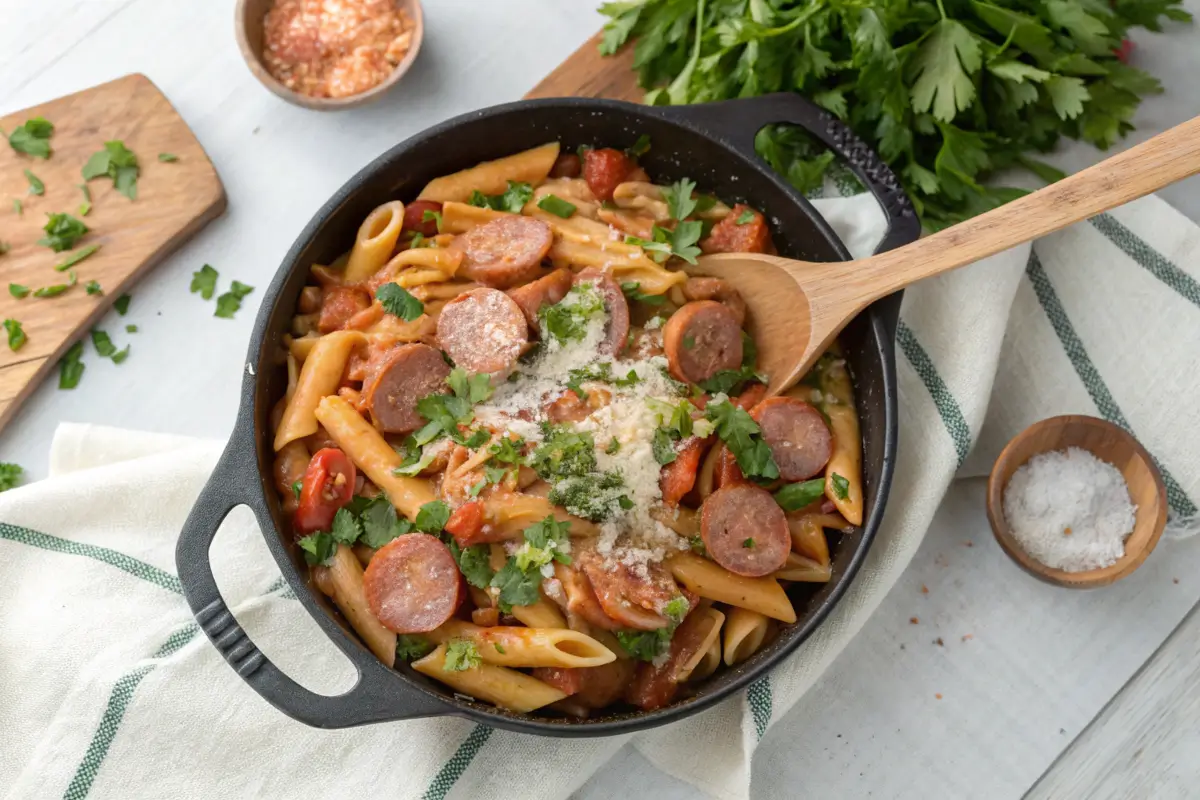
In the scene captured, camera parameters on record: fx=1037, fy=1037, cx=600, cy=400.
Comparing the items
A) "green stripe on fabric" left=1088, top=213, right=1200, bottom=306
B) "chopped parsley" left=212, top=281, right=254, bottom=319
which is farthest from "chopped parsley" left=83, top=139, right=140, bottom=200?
"green stripe on fabric" left=1088, top=213, right=1200, bottom=306

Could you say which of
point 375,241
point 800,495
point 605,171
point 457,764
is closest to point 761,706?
point 800,495

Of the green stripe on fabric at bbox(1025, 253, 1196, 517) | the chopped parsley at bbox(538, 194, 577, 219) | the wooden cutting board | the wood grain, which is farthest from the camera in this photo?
the wood grain

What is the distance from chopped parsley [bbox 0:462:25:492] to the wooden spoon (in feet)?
8.30

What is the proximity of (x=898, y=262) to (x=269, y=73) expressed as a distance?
2385mm

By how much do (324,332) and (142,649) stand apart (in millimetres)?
1234

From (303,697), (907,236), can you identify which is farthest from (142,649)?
(907,236)

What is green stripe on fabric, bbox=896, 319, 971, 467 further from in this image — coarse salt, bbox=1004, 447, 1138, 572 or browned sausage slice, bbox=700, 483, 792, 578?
browned sausage slice, bbox=700, 483, 792, 578

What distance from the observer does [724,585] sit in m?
3.10

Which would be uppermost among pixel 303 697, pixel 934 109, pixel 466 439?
pixel 934 109

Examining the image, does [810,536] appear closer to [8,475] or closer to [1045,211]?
[1045,211]

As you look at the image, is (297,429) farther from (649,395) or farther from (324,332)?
(649,395)

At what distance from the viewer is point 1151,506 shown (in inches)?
136

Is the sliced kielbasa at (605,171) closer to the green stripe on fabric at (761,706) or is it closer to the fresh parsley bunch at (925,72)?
the fresh parsley bunch at (925,72)

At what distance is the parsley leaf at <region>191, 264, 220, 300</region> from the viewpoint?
3881mm
